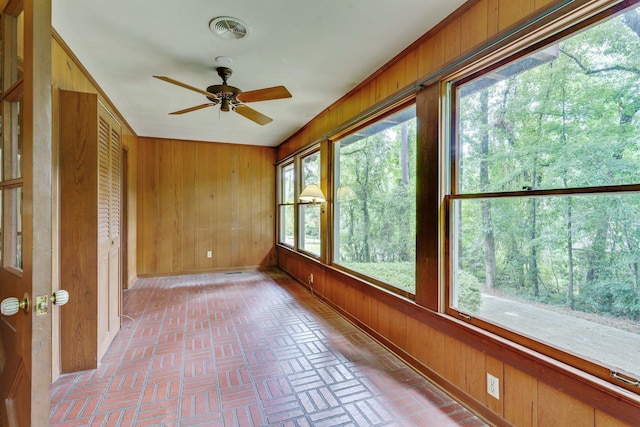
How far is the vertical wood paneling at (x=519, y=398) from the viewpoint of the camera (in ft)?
5.03

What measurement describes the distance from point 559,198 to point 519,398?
1072 millimetres

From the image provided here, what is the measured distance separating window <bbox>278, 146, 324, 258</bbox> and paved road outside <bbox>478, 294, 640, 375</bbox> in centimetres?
253

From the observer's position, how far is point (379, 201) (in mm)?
Result: 3072

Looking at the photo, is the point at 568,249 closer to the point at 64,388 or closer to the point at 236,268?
the point at 64,388

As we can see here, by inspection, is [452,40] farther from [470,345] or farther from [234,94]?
[470,345]

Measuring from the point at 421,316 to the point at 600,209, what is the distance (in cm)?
131

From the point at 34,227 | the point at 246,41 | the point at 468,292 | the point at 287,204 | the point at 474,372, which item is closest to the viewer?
the point at 34,227

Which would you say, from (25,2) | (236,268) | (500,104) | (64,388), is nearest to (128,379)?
(64,388)

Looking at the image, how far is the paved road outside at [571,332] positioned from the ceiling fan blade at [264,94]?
2.14 m

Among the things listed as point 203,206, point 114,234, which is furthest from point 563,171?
point 203,206

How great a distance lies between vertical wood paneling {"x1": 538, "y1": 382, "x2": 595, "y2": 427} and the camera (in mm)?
1342

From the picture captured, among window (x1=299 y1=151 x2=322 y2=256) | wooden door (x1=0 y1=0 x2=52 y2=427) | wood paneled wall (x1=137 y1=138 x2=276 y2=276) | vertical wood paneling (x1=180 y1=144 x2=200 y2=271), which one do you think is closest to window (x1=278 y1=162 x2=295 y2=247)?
wood paneled wall (x1=137 y1=138 x2=276 y2=276)

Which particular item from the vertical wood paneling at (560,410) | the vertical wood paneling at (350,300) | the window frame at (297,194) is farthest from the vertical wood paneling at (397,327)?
the window frame at (297,194)

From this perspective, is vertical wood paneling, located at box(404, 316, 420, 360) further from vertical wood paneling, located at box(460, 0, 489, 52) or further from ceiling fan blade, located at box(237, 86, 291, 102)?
ceiling fan blade, located at box(237, 86, 291, 102)
